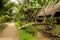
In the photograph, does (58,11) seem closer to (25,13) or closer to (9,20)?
(25,13)

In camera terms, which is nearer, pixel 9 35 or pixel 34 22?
pixel 9 35

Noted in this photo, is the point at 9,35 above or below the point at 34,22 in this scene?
above

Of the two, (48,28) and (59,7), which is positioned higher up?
(59,7)

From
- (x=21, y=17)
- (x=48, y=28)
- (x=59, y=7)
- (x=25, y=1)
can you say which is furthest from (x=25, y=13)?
(x=48, y=28)

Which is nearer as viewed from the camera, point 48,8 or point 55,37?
point 55,37

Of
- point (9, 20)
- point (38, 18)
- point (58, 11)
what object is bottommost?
point (9, 20)

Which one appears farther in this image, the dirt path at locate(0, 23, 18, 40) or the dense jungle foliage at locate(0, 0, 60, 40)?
the dense jungle foliage at locate(0, 0, 60, 40)

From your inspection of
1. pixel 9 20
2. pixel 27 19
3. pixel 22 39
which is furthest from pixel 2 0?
pixel 9 20

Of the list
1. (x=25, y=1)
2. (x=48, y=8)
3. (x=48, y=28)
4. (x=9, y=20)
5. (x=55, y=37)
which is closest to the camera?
(x=55, y=37)

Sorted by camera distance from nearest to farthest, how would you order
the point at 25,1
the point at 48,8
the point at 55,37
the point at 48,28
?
the point at 55,37, the point at 48,28, the point at 48,8, the point at 25,1

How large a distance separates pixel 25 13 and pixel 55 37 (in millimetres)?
23015

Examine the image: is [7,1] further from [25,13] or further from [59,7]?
[59,7]

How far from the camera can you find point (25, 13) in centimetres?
3625

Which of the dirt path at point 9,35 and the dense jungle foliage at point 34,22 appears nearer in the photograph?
the dirt path at point 9,35
